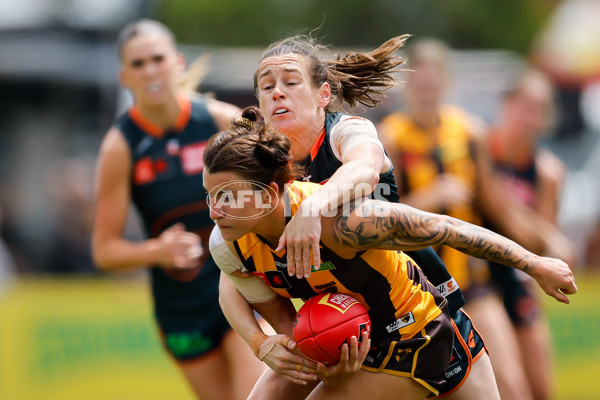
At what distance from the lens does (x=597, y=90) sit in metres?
16.8

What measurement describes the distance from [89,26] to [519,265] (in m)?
11.9

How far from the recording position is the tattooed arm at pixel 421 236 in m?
3.38

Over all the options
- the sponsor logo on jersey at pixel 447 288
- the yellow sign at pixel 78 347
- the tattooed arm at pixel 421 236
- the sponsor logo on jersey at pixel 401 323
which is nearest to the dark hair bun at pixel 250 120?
the tattooed arm at pixel 421 236

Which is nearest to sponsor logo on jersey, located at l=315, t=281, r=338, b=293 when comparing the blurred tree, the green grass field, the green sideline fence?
the green sideline fence

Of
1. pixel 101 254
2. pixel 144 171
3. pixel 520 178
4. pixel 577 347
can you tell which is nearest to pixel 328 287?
pixel 144 171

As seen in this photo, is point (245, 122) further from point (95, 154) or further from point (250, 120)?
point (95, 154)

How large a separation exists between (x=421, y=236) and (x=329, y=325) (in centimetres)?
52

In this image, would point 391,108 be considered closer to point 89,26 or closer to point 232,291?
point 89,26

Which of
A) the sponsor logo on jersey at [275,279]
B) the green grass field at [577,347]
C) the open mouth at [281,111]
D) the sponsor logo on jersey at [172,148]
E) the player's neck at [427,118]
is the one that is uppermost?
the sponsor logo on jersey at [172,148]

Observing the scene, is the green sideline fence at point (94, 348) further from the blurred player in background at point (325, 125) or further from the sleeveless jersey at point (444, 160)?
the blurred player in background at point (325, 125)

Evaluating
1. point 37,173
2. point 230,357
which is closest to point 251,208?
point 230,357

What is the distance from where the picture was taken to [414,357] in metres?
3.66

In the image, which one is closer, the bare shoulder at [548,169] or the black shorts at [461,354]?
the black shorts at [461,354]

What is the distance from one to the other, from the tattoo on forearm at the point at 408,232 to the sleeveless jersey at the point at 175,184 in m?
2.47
